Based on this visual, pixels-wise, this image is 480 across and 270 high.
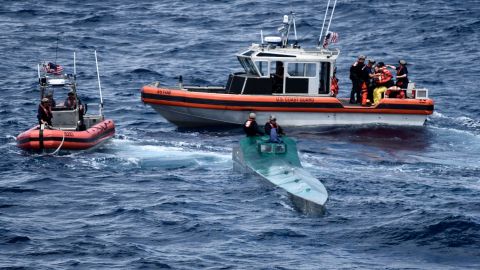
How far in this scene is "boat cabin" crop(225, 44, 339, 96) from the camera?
42.0 m

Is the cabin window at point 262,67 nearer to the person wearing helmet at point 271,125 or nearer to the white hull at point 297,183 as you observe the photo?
the person wearing helmet at point 271,125

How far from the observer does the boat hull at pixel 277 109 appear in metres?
41.3

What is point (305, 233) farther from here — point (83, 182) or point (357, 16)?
point (357, 16)

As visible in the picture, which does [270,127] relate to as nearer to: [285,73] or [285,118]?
[285,118]

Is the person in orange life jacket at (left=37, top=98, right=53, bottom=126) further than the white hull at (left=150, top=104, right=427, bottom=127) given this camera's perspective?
No

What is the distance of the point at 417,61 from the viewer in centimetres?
5481

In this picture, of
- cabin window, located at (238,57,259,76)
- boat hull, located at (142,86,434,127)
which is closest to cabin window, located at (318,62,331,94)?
boat hull, located at (142,86,434,127)

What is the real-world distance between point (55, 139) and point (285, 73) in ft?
32.4

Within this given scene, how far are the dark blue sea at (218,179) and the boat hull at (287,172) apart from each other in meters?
0.33

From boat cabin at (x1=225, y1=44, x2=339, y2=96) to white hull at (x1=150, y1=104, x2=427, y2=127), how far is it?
929mm

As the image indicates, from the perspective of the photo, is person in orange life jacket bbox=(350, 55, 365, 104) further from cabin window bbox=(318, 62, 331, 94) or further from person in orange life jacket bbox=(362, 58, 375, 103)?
cabin window bbox=(318, 62, 331, 94)

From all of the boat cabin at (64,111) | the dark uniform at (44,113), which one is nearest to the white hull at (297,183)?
the boat cabin at (64,111)

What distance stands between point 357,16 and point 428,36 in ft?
20.5

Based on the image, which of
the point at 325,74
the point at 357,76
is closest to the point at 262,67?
the point at 325,74
